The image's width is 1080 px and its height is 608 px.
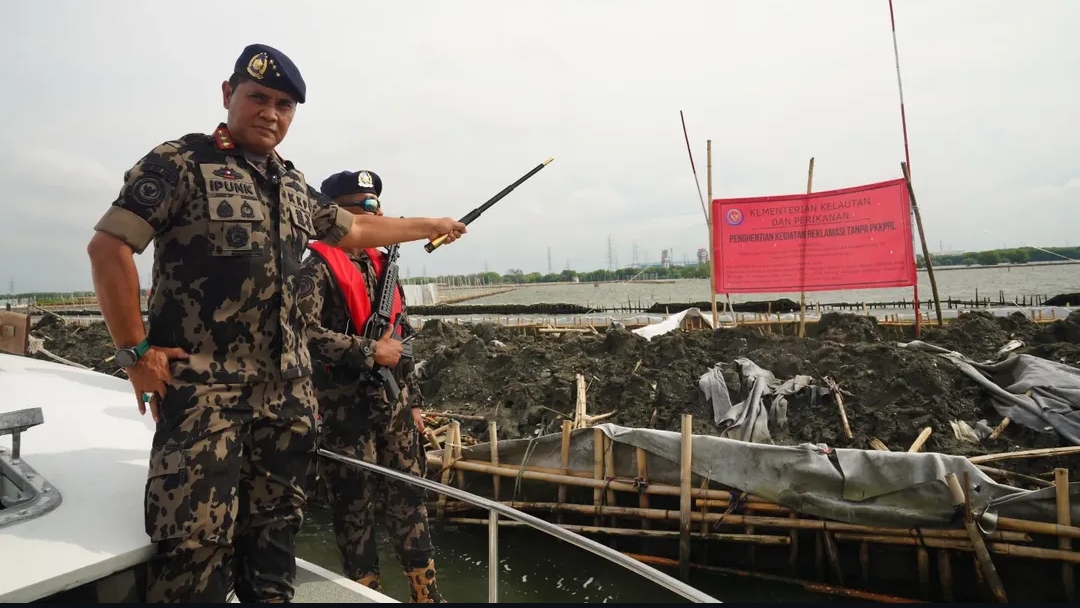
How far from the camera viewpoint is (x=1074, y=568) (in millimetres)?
4496

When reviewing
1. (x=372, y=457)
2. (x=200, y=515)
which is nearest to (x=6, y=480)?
(x=200, y=515)

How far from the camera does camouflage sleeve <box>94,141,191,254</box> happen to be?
1.65 meters

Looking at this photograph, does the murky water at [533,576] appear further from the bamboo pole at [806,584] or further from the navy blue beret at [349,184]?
the navy blue beret at [349,184]

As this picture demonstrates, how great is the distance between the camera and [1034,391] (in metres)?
5.80

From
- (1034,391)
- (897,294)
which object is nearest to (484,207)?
(1034,391)

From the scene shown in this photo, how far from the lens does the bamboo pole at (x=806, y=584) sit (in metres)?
4.80

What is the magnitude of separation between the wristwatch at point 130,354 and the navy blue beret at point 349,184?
1676 mm

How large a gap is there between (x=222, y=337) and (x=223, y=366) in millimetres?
89

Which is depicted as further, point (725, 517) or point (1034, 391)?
point (1034, 391)

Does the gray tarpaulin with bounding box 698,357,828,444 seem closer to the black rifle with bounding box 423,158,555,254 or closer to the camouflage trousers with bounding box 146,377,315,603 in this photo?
the black rifle with bounding box 423,158,555,254

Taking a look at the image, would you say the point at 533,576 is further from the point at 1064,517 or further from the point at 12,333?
the point at 12,333

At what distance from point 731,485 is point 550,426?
106 inches

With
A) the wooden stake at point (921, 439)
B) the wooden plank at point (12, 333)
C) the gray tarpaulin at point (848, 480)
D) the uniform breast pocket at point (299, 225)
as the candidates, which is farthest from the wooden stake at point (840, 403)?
the wooden plank at point (12, 333)

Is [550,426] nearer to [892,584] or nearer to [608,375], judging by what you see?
[608,375]
